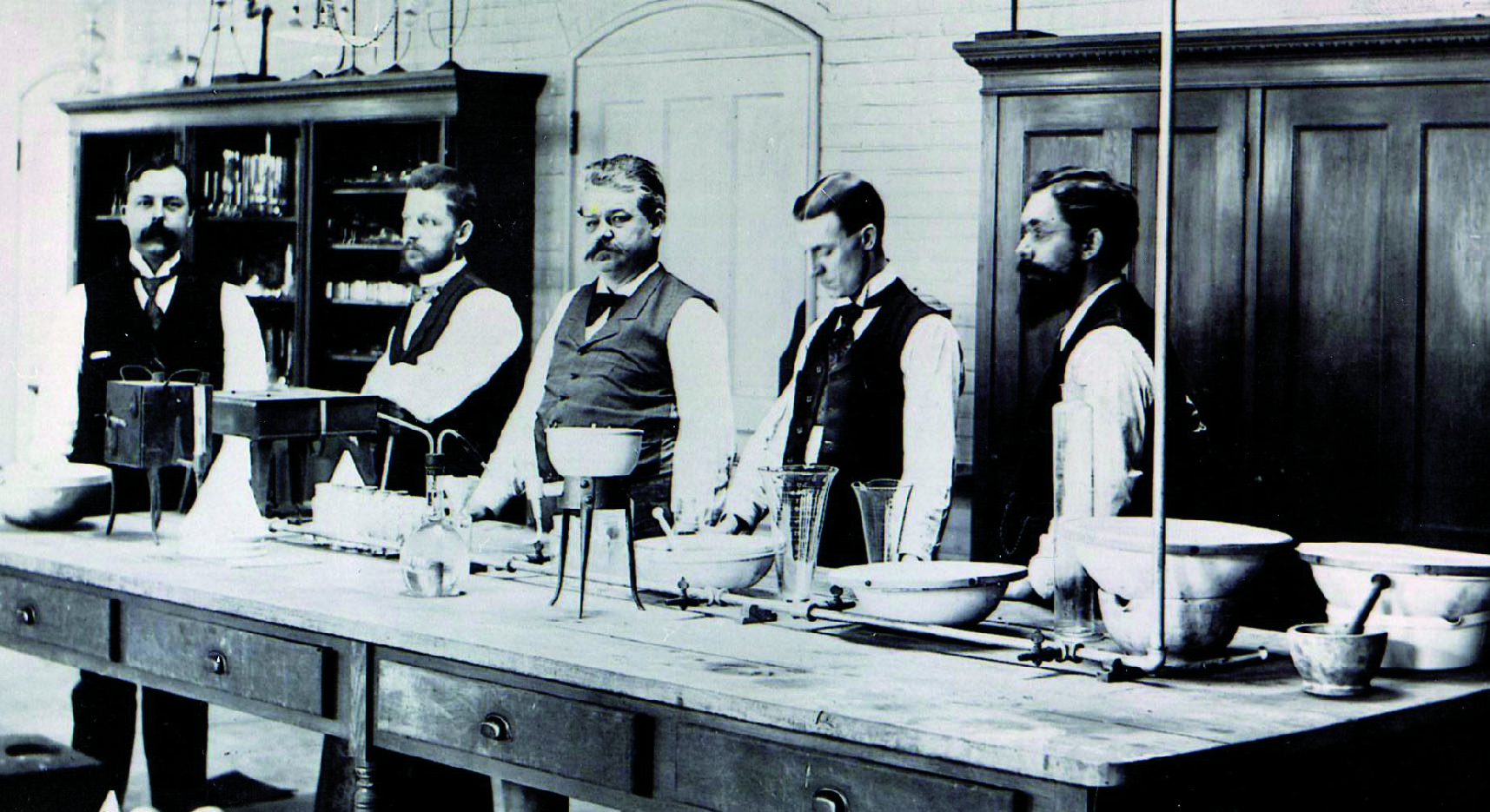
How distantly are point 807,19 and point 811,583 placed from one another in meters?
3.56

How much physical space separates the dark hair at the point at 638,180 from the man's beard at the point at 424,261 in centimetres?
67

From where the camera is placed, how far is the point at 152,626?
136 inches

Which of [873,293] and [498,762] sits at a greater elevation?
[873,293]

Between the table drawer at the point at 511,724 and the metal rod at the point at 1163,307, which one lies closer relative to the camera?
the metal rod at the point at 1163,307

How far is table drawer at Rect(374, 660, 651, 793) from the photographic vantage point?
8.49 feet

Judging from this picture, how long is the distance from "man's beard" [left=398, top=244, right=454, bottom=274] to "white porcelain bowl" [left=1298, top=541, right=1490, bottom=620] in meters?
4.81

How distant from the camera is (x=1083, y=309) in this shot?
436cm

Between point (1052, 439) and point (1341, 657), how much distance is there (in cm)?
203

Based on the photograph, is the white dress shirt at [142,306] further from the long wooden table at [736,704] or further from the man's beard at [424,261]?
the long wooden table at [736,704]

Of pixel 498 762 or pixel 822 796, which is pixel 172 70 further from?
pixel 822 796

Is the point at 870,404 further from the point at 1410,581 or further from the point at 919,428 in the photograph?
the point at 1410,581

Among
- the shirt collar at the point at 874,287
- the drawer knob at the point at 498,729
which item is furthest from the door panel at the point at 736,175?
the drawer knob at the point at 498,729

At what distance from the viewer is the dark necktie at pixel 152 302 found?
7203 millimetres

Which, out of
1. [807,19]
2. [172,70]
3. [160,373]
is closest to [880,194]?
[807,19]
